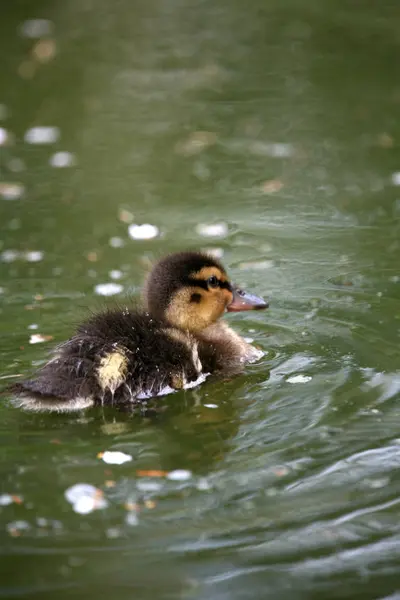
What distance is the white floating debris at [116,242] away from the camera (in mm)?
6566

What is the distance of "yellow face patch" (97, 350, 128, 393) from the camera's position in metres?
4.47

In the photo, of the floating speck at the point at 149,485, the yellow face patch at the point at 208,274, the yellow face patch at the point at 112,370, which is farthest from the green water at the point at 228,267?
the yellow face patch at the point at 208,274

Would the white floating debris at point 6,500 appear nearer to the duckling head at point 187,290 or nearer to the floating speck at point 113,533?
the floating speck at point 113,533

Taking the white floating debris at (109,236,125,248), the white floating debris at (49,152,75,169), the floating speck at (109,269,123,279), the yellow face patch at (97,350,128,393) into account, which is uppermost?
the white floating debris at (49,152,75,169)

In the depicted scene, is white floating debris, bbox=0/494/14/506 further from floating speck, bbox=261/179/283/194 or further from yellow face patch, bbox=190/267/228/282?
floating speck, bbox=261/179/283/194

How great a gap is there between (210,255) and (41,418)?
42.2 inches

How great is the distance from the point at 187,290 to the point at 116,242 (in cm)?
183

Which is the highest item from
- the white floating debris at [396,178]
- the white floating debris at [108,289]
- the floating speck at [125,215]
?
the white floating debris at [396,178]

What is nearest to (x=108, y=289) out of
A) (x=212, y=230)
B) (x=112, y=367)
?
(x=212, y=230)

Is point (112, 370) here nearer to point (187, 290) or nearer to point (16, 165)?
point (187, 290)

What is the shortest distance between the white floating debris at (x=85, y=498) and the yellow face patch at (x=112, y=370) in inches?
24.8

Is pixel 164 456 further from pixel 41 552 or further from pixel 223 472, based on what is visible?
pixel 41 552

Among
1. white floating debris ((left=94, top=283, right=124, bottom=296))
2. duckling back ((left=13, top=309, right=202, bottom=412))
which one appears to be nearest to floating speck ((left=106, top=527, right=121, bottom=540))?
duckling back ((left=13, top=309, right=202, bottom=412))

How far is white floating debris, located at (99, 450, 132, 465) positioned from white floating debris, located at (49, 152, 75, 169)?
4.15 meters
